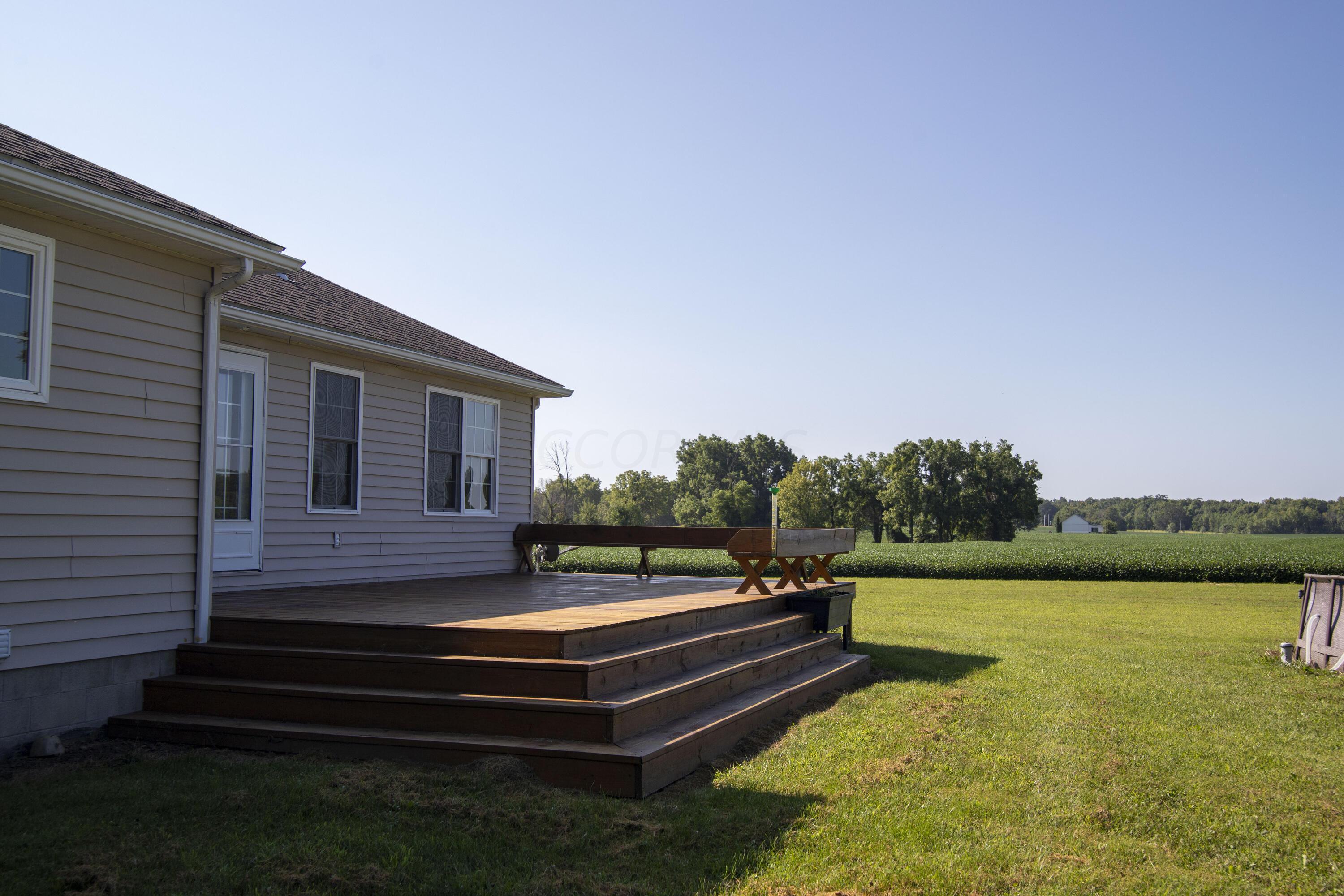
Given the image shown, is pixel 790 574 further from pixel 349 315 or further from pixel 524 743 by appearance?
pixel 349 315

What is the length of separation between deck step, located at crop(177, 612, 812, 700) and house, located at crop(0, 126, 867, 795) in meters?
0.01

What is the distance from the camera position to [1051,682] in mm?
7742

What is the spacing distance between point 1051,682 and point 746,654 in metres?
3.17

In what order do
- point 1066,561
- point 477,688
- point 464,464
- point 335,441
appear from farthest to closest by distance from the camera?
point 1066,561 → point 464,464 → point 335,441 → point 477,688

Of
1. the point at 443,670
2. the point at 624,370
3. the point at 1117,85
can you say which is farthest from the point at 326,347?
the point at 624,370

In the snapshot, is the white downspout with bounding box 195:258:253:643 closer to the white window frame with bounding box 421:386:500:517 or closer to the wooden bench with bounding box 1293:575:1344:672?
the white window frame with bounding box 421:386:500:517

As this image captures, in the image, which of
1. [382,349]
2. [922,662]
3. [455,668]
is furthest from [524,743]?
[922,662]

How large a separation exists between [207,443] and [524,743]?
3.20 meters

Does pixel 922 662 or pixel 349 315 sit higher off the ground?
pixel 349 315

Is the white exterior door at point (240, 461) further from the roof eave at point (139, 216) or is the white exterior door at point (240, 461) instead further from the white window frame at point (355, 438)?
the roof eave at point (139, 216)

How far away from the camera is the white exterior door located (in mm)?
7172

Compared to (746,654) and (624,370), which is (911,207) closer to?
(746,654)

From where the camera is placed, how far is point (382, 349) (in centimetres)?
844

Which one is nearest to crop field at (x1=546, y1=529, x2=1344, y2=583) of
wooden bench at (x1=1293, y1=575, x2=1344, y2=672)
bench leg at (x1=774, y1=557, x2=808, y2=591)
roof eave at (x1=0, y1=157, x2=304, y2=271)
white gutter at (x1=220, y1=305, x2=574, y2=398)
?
white gutter at (x1=220, y1=305, x2=574, y2=398)
